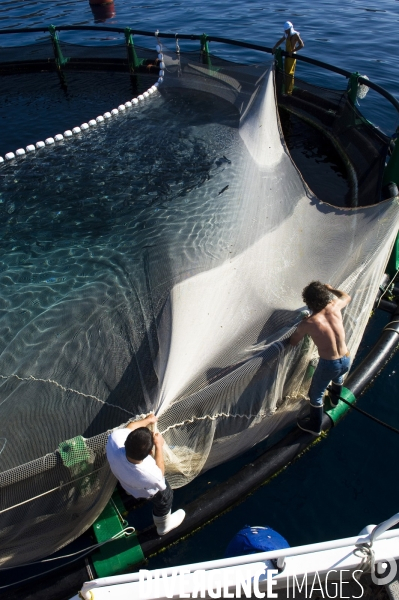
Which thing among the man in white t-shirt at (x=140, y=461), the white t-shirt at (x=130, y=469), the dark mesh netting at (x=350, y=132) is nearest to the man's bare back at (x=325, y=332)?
the man in white t-shirt at (x=140, y=461)

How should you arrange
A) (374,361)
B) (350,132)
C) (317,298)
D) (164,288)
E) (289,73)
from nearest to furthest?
1. (317,298)
2. (374,361)
3. (164,288)
4. (350,132)
5. (289,73)

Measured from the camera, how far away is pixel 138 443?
10.8ft

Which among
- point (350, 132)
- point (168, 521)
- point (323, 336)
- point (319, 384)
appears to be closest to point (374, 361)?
point (319, 384)

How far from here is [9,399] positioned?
513 centimetres

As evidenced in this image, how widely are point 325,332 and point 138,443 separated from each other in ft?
6.63

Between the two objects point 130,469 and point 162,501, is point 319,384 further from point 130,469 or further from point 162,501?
point 130,469

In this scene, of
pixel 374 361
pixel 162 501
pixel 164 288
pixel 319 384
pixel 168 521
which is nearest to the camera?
pixel 162 501

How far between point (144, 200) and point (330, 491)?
595cm

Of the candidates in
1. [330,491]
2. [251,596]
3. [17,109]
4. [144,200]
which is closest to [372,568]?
[251,596]

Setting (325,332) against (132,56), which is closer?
(325,332)

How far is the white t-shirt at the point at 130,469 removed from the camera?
3463mm

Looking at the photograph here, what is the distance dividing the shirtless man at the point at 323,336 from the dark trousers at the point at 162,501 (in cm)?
170

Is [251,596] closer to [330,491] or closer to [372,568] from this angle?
[372,568]

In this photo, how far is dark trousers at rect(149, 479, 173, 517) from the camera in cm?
377
